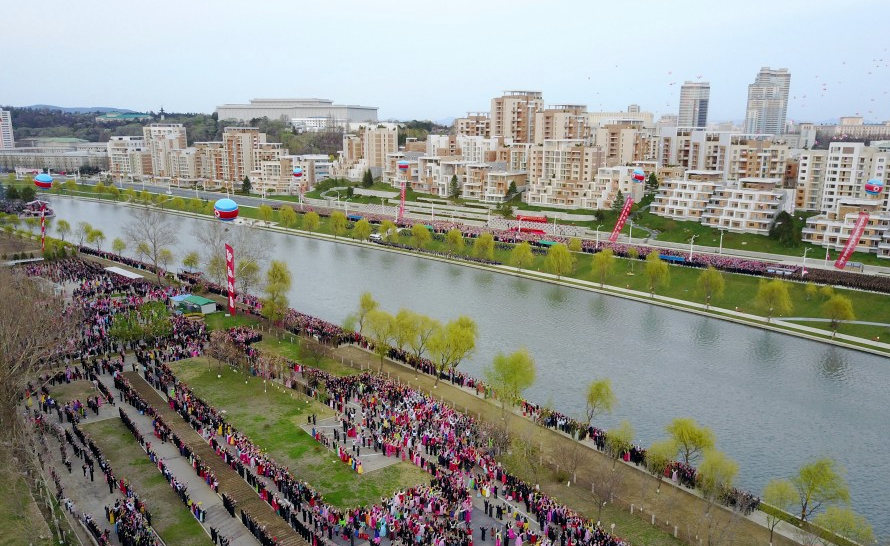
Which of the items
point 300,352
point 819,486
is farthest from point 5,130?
point 819,486

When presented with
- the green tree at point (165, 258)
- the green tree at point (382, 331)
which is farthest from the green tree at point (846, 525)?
the green tree at point (165, 258)

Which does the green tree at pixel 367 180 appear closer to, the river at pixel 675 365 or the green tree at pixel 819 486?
the river at pixel 675 365

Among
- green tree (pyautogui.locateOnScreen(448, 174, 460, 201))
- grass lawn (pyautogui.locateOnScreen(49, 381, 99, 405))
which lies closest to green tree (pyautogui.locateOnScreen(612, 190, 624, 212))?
green tree (pyautogui.locateOnScreen(448, 174, 460, 201))

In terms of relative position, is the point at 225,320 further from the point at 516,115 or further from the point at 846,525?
the point at 516,115

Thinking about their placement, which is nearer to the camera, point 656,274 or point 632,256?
point 656,274

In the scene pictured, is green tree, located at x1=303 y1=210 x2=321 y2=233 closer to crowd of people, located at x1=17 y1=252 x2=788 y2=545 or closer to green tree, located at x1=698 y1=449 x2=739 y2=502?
crowd of people, located at x1=17 y1=252 x2=788 y2=545

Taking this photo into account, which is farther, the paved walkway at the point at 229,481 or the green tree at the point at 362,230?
the green tree at the point at 362,230
